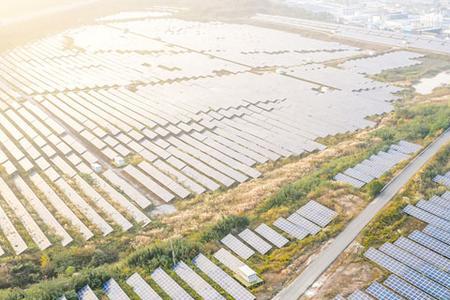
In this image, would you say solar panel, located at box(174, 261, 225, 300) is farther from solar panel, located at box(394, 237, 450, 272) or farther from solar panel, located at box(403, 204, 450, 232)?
solar panel, located at box(403, 204, 450, 232)

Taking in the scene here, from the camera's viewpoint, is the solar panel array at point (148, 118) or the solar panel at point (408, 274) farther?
the solar panel array at point (148, 118)

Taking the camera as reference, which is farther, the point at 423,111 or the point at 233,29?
the point at 233,29

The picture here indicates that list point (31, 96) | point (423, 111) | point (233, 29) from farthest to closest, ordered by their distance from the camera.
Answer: point (233, 29) < point (31, 96) < point (423, 111)

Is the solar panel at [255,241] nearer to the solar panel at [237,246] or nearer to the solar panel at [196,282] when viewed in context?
the solar panel at [237,246]

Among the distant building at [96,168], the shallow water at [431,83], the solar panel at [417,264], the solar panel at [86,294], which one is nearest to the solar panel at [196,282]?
the solar panel at [86,294]

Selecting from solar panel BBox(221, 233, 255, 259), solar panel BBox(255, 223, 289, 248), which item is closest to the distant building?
solar panel BBox(221, 233, 255, 259)

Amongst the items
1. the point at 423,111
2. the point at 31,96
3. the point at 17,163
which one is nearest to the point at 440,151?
the point at 423,111

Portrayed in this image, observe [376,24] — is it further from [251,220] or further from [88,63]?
[251,220]
